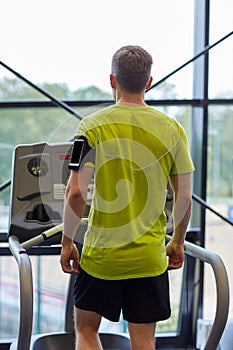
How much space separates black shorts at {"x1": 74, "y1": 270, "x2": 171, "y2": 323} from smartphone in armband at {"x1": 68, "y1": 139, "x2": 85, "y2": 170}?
424 millimetres

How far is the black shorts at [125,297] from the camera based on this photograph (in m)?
2.29

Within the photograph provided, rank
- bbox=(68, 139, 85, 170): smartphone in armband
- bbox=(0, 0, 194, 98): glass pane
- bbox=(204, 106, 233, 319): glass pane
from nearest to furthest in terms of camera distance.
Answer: bbox=(68, 139, 85, 170): smartphone in armband → bbox=(0, 0, 194, 98): glass pane → bbox=(204, 106, 233, 319): glass pane

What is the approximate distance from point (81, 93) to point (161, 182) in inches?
70.1

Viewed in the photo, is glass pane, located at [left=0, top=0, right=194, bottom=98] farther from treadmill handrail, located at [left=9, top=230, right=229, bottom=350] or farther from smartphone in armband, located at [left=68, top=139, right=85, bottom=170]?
smartphone in armband, located at [left=68, top=139, right=85, bottom=170]

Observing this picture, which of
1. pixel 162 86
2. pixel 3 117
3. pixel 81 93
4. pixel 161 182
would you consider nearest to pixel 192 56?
pixel 162 86

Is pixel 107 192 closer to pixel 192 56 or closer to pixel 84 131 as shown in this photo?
pixel 84 131

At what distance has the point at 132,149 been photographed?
221 cm

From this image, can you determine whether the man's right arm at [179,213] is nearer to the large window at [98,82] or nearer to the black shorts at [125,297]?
the black shorts at [125,297]

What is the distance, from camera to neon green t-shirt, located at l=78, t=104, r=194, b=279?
220cm

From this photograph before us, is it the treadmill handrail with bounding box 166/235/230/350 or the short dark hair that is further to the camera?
the treadmill handrail with bounding box 166/235/230/350

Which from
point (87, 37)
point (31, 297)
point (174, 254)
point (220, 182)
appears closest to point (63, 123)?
point (87, 37)

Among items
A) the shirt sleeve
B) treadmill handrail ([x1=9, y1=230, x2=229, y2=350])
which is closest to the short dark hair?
the shirt sleeve

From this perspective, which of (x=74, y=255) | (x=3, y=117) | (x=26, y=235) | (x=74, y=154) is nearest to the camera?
(x=74, y=154)

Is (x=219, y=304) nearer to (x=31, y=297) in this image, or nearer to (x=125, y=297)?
(x=125, y=297)
